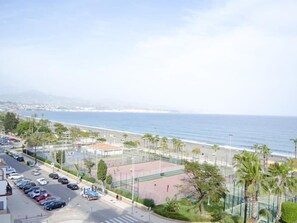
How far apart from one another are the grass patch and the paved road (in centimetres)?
313

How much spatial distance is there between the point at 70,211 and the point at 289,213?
66.2 ft

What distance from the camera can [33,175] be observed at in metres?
47.8

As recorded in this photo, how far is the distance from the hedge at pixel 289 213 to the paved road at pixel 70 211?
524 inches

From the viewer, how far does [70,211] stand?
32.3 m

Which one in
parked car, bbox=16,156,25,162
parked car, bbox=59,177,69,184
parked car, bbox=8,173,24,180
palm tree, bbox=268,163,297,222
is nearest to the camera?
palm tree, bbox=268,163,297,222

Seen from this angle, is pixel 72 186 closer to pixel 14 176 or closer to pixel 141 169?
pixel 14 176

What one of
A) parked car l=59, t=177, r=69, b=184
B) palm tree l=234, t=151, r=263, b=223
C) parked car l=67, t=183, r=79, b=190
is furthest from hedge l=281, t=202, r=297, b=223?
parked car l=59, t=177, r=69, b=184

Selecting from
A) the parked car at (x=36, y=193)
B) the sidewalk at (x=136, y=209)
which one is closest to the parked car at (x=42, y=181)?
the sidewalk at (x=136, y=209)

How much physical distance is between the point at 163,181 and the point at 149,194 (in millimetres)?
7642

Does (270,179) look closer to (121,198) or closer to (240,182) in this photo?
(240,182)

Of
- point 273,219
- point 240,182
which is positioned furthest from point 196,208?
point 240,182

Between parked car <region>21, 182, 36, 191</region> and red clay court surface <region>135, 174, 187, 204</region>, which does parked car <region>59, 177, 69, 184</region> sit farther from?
red clay court surface <region>135, 174, 187, 204</region>

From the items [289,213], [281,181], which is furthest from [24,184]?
[289,213]

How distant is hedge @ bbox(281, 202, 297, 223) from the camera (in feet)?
96.5
